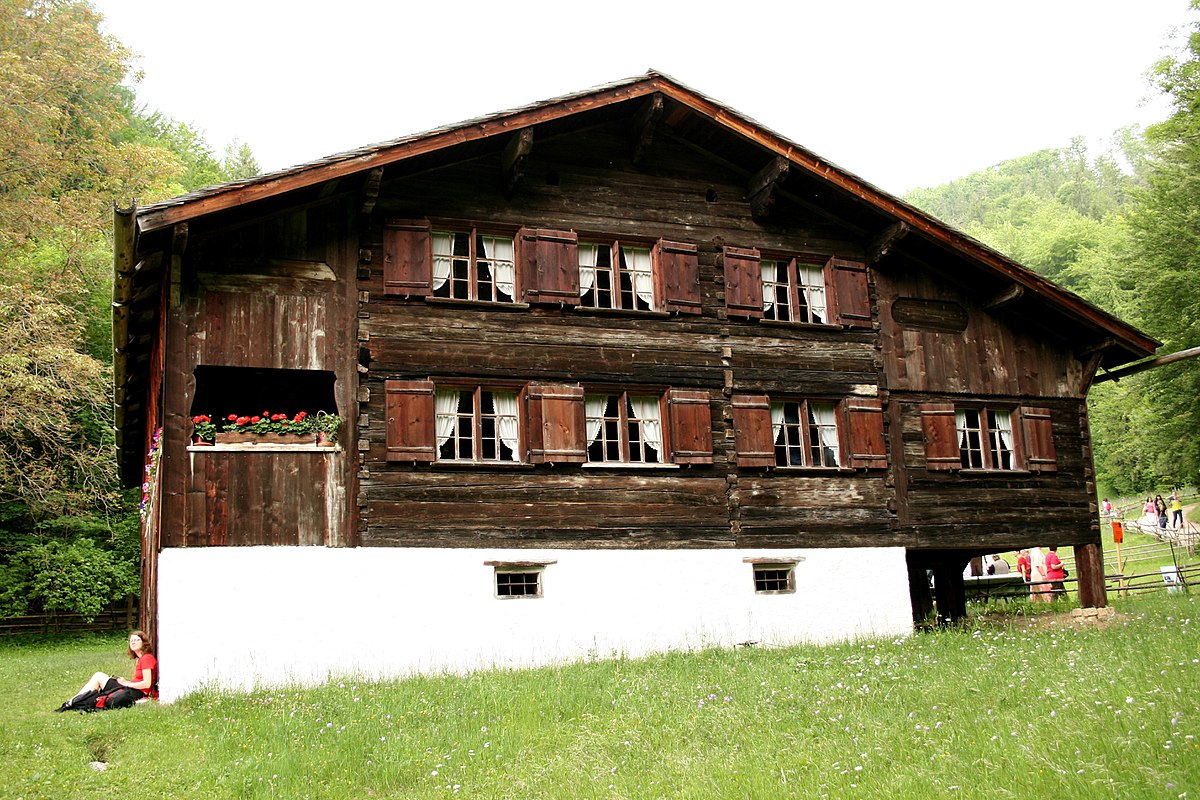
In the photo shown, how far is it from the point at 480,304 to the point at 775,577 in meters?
6.46

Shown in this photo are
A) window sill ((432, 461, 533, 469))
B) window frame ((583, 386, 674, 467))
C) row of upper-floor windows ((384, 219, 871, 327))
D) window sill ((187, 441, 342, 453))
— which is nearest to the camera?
window sill ((187, 441, 342, 453))

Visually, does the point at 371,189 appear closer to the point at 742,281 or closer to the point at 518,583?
the point at 518,583

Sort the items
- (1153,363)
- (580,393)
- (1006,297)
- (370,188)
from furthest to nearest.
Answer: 1. (1153,363)
2. (1006,297)
3. (580,393)
4. (370,188)

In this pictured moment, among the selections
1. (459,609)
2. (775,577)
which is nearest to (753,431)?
(775,577)

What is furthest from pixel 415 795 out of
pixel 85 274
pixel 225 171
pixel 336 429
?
pixel 225 171

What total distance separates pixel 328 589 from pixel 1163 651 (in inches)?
409

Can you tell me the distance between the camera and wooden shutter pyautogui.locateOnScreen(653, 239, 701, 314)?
60.2 feet

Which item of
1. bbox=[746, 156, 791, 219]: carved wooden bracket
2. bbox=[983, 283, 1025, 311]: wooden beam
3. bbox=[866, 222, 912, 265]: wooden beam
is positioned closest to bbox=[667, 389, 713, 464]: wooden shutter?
bbox=[746, 156, 791, 219]: carved wooden bracket

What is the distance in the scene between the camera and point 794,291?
64.0ft

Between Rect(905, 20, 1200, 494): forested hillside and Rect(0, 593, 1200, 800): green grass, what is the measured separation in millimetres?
17132

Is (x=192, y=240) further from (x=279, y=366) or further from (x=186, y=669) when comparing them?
(x=186, y=669)

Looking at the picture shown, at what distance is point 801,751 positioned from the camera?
9.75m

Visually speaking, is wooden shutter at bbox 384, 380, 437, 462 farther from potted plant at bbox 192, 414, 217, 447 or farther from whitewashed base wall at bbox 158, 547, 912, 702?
potted plant at bbox 192, 414, 217, 447

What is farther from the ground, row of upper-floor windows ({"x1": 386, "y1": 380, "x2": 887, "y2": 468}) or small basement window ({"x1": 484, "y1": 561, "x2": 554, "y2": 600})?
row of upper-floor windows ({"x1": 386, "y1": 380, "x2": 887, "y2": 468})
